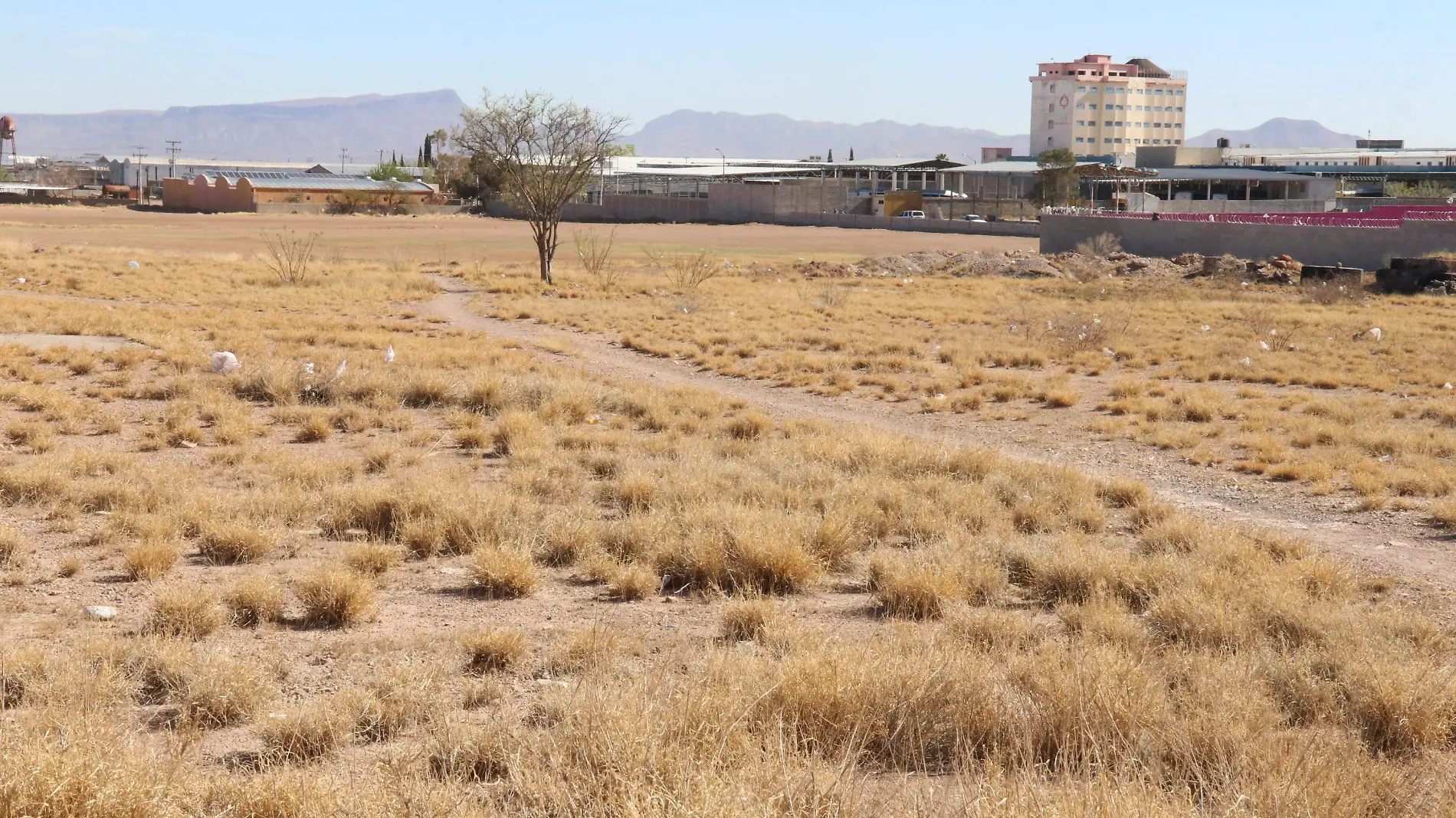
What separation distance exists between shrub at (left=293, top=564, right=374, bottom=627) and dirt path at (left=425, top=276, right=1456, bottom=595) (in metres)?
6.35

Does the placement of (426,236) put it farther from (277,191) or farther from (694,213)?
(277,191)

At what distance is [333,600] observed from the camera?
680 centimetres

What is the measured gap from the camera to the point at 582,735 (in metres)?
4.61

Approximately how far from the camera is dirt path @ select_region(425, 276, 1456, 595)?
29.4ft

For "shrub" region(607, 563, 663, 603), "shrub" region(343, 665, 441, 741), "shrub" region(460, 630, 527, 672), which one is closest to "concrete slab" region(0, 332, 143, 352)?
"shrub" region(607, 563, 663, 603)

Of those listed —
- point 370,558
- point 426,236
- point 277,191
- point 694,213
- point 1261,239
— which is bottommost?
point 370,558

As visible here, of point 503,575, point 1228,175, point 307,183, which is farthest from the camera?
point 307,183

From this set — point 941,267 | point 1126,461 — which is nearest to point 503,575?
point 1126,461

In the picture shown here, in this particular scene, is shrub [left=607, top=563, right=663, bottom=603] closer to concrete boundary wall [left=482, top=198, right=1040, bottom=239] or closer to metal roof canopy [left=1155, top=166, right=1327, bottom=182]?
concrete boundary wall [left=482, top=198, right=1040, bottom=239]

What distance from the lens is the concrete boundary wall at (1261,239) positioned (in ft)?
137

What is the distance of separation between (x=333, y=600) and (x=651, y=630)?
Answer: 1721mm

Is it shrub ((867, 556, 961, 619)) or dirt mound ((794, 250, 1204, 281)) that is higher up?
dirt mound ((794, 250, 1204, 281))

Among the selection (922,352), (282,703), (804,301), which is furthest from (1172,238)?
(282,703)

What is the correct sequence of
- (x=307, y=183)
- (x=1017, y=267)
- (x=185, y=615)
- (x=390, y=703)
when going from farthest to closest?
(x=307, y=183)
(x=1017, y=267)
(x=185, y=615)
(x=390, y=703)
